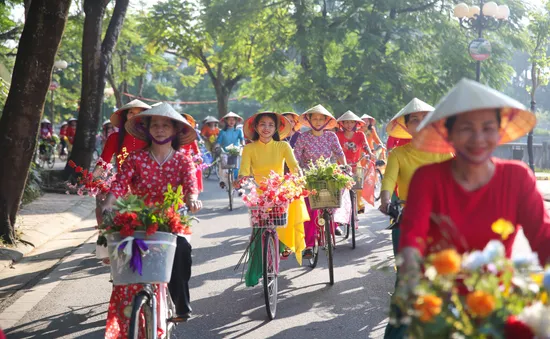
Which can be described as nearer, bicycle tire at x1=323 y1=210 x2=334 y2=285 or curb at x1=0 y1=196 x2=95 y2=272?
bicycle tire at x1=323 y1=210 x2=334 y2=285

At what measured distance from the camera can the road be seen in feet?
21.5

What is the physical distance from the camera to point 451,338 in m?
2.32

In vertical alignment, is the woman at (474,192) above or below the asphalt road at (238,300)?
above

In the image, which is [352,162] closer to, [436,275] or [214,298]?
[214,298]

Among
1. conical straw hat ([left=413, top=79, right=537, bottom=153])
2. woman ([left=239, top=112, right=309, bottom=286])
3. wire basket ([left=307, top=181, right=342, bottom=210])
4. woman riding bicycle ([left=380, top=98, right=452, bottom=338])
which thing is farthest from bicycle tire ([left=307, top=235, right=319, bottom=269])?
conical straw hat ([left=413, top=79, right=537, bottom=153])

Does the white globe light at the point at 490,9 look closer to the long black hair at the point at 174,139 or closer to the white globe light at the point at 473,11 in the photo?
the white globe light at the point at 473,11

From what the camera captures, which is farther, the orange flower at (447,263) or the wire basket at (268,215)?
the wire basket at (268,215)

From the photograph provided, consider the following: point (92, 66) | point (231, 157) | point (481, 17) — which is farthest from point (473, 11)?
point (92, 66)

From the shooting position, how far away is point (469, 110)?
117 inches

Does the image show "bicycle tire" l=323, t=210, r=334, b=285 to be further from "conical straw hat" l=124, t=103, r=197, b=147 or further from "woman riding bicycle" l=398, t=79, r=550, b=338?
"woman riding bicycle" l=398, t=79, r=550, b=338

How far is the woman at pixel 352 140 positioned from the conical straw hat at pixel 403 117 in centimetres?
537

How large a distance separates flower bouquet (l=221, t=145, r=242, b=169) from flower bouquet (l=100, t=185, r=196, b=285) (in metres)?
11.9

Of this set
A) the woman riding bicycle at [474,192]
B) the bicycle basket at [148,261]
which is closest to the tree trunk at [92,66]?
the bicycle basket at [148,261]

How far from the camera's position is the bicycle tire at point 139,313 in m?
4.52
